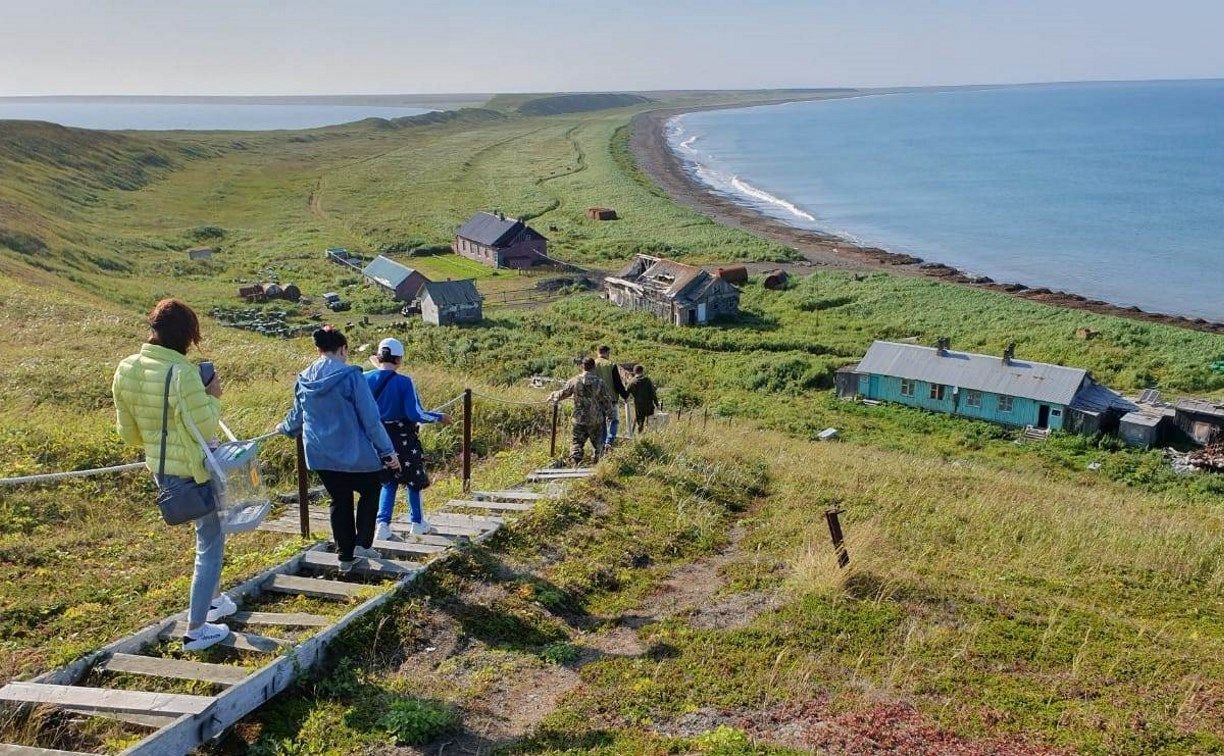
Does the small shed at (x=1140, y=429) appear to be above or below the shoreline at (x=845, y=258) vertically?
below

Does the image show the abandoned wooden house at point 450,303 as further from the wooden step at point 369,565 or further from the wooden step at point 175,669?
the wooden step at point 175,669

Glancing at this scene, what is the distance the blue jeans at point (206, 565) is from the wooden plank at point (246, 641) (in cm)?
27

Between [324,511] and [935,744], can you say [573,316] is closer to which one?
[324,511]

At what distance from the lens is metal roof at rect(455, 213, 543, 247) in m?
61.0

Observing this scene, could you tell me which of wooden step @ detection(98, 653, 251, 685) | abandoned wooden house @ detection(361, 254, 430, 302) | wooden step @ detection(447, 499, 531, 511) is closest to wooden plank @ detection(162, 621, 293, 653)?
wooden step @ detection(98, 653, 251, 685)

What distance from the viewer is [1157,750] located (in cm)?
614

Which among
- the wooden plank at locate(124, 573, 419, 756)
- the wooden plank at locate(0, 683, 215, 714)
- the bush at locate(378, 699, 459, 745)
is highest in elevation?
the wooden plank at locate(0, 683, 215, 714)

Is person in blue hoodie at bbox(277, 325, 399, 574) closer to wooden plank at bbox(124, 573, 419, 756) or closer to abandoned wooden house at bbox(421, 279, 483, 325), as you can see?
wooden plank at bbox(124, 573, 419, 756)

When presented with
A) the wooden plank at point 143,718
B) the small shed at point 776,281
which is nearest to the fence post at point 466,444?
the wooden plank at point 143,718

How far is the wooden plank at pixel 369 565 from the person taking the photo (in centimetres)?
755

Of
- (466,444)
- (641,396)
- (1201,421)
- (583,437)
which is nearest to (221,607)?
(466,444)

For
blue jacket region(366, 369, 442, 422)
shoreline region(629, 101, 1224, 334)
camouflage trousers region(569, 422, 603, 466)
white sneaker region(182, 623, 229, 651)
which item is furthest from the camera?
shoreline region(629, 101, 1224, 334)

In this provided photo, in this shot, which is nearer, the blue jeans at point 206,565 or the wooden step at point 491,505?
the blue jeans at point 206,565

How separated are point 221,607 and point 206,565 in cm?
69
